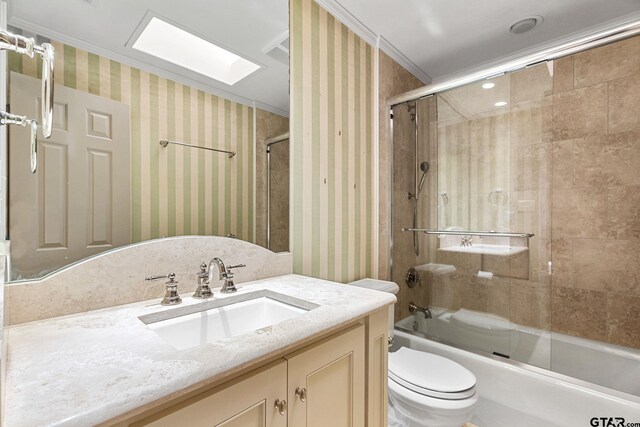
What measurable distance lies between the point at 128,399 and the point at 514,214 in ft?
7.37

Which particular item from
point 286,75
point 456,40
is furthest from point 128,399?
point 456,40

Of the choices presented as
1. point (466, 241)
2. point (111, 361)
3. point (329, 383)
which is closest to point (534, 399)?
point (466, 241)

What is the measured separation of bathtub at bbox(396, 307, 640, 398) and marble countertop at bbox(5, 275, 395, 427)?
149 cm

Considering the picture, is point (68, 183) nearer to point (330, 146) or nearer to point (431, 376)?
point (330, 146)

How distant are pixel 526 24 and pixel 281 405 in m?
2.49

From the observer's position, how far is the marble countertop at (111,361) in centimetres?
46

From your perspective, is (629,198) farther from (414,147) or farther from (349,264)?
(349,264)

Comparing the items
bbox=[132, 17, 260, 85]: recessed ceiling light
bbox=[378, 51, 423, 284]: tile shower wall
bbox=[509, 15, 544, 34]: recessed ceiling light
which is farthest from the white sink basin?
bbox=[509, 15, 544, 34]: recessed ceiling light

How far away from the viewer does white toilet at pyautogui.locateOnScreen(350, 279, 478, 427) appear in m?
1.29

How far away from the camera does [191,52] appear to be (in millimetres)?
1163

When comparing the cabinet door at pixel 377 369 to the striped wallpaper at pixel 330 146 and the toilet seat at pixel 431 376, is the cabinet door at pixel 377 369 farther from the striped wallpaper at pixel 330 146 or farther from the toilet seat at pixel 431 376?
the striped wallpaper at pixel 330 146

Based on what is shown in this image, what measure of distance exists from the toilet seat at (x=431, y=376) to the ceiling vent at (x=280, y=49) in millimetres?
1632

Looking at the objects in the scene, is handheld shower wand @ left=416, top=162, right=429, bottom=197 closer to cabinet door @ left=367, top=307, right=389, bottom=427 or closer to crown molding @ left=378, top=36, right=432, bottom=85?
crown molding @ left=378, top=36, right=432, bottom=85

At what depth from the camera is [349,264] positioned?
191 centimetres
